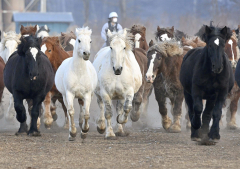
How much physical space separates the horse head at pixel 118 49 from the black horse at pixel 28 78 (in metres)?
1.35

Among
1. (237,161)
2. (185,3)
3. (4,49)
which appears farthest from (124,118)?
(185,3)

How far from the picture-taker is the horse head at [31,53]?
961cm

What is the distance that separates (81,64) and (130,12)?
46.8 meters

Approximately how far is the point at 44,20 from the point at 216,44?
30.4 m

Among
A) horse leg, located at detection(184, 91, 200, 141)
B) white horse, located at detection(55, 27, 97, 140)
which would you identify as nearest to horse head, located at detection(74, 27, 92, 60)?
white horse, located at detection(55, 27, 97, 140)

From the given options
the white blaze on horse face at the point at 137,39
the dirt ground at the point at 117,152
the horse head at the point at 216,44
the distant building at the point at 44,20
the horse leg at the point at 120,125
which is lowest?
the dirt ground at the point at 117,152

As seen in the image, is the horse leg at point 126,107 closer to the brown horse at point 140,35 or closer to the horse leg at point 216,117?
the horse leg at point 216,117

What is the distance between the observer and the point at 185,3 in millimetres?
54969

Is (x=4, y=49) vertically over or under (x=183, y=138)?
over

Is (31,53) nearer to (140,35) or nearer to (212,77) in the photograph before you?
(212,77)

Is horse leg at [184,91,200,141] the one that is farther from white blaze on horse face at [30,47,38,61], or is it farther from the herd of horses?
white blaze on horse face at [30,47,38,61]

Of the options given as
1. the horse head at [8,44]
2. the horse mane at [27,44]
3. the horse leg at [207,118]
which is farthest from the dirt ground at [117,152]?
the horse head at [8,44]

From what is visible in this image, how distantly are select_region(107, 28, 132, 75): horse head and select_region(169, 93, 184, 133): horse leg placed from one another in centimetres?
223

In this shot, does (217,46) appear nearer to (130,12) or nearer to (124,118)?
(124,118)
